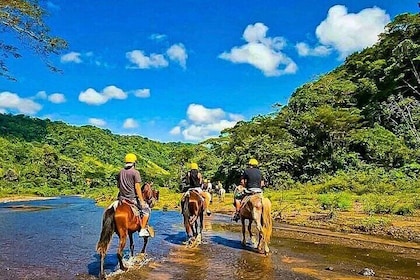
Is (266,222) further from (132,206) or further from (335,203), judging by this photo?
(335,203)

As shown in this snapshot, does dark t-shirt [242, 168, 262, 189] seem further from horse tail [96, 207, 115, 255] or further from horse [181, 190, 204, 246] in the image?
horse tail [96, 207, 115, 255]

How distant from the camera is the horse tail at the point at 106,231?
9438 millimetres

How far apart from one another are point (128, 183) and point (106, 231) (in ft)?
4.13

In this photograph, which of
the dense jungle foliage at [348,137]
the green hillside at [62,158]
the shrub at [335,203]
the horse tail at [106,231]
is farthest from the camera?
the green hillside at [62,158]

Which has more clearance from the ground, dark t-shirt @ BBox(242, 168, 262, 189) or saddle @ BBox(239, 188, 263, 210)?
dark t-shirt @ BBox(242, 168, 262, 189)

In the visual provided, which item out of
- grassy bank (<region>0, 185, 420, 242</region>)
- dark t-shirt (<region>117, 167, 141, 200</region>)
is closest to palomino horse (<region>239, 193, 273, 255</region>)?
dark t-shirt (<region>117, 167, 141, 200</region>)

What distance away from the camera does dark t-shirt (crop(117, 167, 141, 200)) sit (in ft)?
33.0

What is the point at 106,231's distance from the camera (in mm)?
9555

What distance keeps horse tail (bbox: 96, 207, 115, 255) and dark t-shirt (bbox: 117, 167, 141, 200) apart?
52cm

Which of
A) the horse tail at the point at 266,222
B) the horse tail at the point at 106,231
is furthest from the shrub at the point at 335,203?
the horse tail at the point at 106,231

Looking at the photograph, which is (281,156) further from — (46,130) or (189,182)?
(46,130)

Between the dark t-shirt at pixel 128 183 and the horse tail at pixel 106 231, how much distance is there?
0.52 meters

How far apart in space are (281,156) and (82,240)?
33739 millimetres

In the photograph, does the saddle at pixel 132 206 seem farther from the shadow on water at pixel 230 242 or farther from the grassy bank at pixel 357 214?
the grassy bank at pixel 357 214
